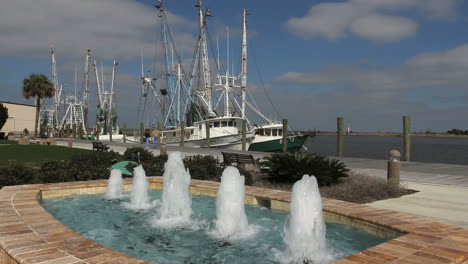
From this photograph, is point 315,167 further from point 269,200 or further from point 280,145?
point 280,145

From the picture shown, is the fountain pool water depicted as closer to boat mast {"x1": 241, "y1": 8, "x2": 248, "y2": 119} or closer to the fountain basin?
the fountain basin

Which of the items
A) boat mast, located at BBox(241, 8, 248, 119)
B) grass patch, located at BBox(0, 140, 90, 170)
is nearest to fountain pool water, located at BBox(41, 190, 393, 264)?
grass patch, located at BBox(0, 140, 90, 170)

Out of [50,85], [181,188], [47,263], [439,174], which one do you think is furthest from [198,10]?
[47,263]

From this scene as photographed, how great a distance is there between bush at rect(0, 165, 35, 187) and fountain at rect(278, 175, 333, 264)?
7.44 meters

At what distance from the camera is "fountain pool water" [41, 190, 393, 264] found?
13.4 feet

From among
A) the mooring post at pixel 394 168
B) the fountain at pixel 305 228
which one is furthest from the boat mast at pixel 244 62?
the fountain at pixel 305 228

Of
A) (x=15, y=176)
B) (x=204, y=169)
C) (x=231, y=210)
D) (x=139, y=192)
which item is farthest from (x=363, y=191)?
(x=15, y=176)

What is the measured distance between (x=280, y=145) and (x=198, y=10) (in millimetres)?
17447

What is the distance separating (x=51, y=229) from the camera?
3.84m

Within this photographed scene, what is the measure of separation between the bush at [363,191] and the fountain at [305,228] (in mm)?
3723

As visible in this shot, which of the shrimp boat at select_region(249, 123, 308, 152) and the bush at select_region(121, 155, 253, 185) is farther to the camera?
the shrimp boat at select_region(249, 123, 308, 152)

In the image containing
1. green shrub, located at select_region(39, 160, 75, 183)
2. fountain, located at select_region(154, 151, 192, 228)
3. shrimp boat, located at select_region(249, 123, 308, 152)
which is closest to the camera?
fountain, located at select_region(154, 151, 192, 228)

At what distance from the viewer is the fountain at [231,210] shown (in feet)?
16.7

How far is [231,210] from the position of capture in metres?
5.24
